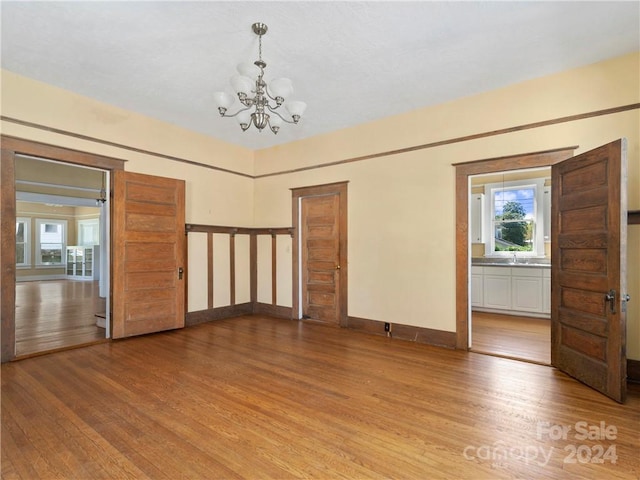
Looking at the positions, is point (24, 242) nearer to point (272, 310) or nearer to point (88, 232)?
point (88, 232)

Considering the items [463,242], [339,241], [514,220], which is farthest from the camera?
[514,220]

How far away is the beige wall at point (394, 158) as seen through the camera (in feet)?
11.5

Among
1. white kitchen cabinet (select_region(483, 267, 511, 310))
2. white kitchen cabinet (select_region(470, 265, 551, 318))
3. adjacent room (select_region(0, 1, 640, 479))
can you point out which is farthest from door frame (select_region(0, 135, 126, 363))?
white kitchen cabinet (select_region(483, 267, 511, 310))

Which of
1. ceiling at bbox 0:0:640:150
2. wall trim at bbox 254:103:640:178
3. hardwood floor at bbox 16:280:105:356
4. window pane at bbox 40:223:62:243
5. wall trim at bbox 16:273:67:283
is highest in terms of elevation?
ceiling at bbox 0:0:640:150

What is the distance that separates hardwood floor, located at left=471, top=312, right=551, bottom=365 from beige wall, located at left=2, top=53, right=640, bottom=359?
61 centimetres

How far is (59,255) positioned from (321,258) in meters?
13.4

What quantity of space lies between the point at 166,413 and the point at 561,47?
4758mm

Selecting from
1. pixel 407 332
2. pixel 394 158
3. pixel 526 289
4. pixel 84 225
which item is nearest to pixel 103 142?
pixel 394 158

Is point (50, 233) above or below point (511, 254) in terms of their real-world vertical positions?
above

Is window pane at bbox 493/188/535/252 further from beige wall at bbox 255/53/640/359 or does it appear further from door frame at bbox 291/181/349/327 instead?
door frame at bbox 291/181/349/327

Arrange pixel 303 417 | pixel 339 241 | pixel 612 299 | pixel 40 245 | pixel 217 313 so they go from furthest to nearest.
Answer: pixel 40 245 → pixel 217 313 → pixel 339 241 → pixel 612 299 → pixel 303 417

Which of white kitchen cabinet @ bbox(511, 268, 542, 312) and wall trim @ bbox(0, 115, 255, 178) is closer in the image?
wall trim @ bbox(0, 115, 255, 178)

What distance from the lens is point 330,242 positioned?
5586 mm

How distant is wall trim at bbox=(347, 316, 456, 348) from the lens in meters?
4.33
